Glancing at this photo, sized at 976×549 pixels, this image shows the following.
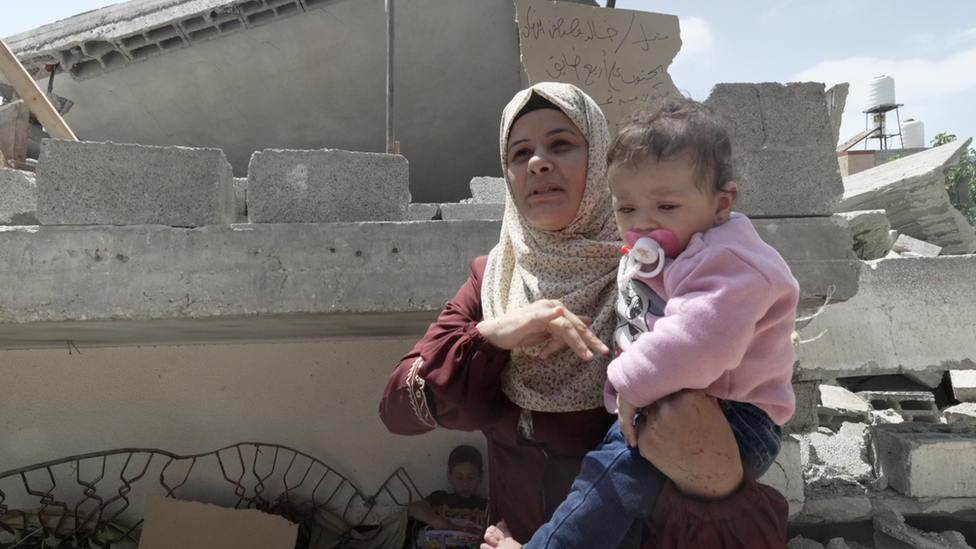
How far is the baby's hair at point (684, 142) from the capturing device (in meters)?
1.20

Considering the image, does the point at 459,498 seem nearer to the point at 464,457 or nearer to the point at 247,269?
the point at 464,457

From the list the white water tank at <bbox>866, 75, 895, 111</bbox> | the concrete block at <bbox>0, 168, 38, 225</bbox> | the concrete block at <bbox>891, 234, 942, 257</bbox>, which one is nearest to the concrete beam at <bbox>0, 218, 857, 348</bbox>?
the concrete block at <bbox>0, 168, 38, 225</bbox>

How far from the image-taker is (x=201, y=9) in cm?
671

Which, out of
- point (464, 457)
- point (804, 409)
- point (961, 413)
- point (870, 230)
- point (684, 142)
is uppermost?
point (870, 230)

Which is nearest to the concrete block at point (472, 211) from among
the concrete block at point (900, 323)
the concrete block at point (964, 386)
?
the concrete block at point (900, 323)

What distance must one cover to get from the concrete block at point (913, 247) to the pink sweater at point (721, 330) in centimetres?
614

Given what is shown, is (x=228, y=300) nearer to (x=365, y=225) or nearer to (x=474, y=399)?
(x=365, y=225)

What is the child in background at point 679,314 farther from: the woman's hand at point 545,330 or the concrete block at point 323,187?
the concrete block at point 323,187

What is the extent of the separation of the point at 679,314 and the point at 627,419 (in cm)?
24

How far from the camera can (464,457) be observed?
3.34 m

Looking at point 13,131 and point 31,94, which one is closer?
point 31,94

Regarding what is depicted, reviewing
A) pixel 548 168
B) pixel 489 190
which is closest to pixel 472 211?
pixel 489 190

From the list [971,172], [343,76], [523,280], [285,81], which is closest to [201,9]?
[285,81]

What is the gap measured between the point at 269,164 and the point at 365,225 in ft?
1.51
